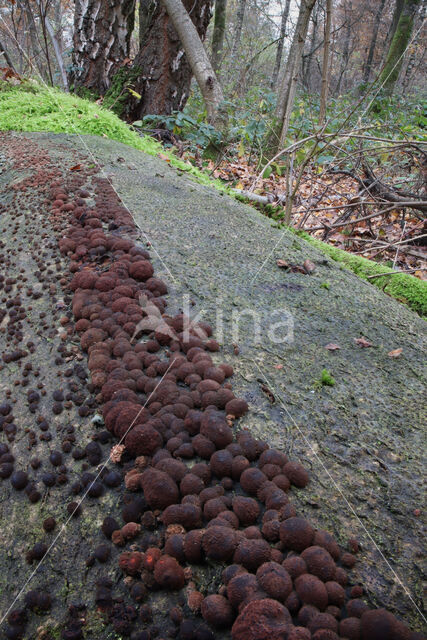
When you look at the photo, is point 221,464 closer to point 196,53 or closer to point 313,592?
point 313,592

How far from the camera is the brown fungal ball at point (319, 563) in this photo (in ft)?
2.98

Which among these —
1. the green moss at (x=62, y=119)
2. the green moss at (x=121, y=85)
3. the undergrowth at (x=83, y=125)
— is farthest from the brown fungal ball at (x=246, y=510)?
the green moss at (x=121, y=85)

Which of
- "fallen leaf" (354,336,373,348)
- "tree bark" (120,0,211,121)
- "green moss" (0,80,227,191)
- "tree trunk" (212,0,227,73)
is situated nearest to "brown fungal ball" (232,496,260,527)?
"fallen leaf" (354,336,373,348)

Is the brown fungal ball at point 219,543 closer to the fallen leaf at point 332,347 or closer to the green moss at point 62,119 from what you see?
the fallen leaf at point 332,347

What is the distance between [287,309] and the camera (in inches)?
79.0

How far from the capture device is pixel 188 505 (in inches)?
40.5

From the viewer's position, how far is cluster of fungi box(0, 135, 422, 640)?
863 millimetres

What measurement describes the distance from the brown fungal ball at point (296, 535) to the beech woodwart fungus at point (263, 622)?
0.15 m

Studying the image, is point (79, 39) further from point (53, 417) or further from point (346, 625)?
point (346, 625)

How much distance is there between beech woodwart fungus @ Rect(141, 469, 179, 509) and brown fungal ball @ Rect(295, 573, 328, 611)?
35 centimetres

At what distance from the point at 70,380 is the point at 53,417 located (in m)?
0.15

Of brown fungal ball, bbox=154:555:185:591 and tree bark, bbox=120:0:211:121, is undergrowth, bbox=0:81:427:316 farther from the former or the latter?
brown fungal ball, bbox=154:555:185:591

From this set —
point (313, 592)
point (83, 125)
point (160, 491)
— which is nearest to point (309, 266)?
point (160, 491)

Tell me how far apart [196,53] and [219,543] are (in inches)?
225
